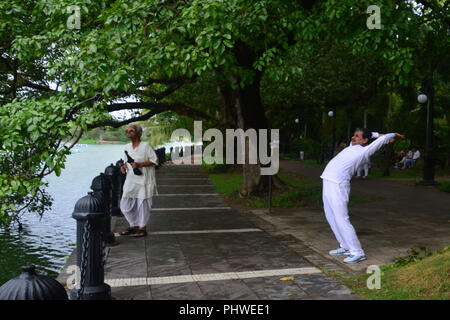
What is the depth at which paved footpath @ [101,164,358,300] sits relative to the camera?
15.1 ft

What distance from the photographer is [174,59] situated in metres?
6.84

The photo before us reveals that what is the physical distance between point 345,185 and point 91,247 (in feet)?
11.0

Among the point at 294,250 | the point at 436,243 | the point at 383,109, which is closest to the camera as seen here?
the point at 294,250

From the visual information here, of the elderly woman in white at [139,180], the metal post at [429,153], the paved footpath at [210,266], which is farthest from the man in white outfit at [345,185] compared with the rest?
the metal post at [429,153]

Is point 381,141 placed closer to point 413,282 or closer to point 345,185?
point 345,185

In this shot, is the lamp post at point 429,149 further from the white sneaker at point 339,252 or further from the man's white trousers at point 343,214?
the man's white trousers at point 343,214

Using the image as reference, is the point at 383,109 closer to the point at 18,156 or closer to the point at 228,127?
the point at 228,127

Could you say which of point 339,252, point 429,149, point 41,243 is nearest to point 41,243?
point 41,243

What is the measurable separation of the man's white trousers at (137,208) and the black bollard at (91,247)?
2801mm

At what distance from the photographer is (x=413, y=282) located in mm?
4531

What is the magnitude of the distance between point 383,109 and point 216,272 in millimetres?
25938

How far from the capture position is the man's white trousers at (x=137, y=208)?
7.24 metres

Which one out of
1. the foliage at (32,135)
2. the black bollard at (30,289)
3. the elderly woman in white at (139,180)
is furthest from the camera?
the elderly woman in white at (139,180)
